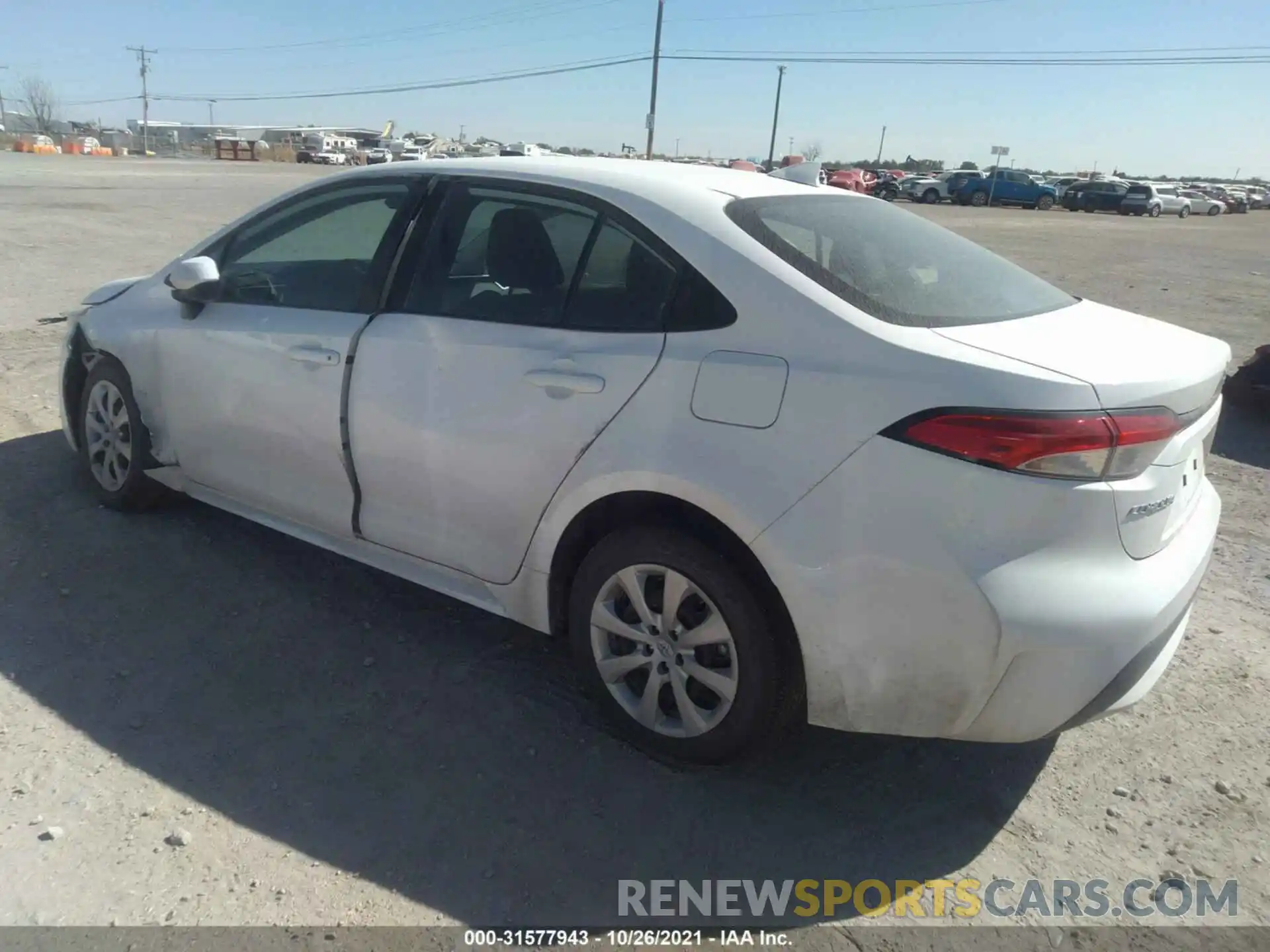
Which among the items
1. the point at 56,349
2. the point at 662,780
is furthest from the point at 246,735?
the point at 56,349

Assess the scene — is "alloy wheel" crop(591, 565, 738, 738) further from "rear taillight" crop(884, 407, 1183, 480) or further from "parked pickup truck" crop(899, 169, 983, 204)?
"parked pickup truck" crop(899, 169, 983, 204)

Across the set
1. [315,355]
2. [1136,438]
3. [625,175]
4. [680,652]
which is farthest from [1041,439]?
[315,355]

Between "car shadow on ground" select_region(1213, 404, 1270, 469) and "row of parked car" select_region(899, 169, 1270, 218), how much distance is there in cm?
4446

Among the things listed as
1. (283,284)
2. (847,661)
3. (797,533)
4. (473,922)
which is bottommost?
(473,922)

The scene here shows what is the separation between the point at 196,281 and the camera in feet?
12.4

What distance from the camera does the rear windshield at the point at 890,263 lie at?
259 centimetres

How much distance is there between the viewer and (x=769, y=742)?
8.92 ft

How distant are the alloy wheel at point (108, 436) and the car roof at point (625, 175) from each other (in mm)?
1651

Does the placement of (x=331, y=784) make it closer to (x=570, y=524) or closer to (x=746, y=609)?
(x=570, y=524)

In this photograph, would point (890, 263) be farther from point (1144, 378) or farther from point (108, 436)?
point (108, 436)

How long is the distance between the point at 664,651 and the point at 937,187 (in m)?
50.6

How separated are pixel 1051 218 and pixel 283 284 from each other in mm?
39302

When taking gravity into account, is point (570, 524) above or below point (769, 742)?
above

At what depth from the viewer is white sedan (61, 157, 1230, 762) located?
7.43ft
